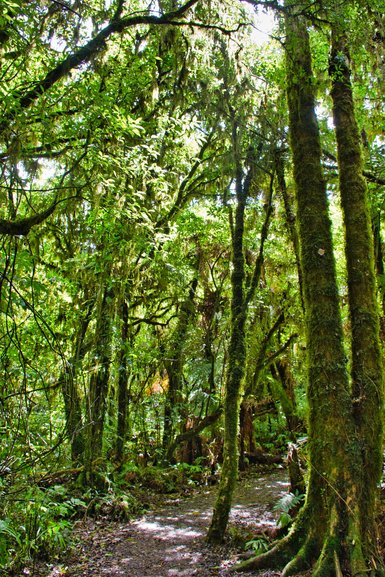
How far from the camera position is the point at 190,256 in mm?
15055

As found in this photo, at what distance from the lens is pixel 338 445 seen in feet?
16.1

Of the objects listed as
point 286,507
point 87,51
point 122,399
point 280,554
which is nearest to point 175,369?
point 122,399

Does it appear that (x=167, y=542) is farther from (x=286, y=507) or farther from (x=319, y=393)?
(x=319, y=393)

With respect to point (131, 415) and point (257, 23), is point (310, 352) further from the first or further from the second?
point (131, 415)

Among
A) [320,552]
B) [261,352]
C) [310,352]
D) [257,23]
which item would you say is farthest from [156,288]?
[320,552]

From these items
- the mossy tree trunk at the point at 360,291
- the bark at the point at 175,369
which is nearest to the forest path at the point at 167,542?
the mossy tree trunk at the point at 360,291

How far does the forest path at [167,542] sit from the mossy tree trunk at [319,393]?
1119 millimetres

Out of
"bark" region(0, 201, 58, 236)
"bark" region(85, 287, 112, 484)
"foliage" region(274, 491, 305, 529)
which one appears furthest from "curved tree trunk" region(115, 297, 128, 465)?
"bark" region(0, 201, 58, 236)

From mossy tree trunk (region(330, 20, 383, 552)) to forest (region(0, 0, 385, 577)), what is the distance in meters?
0.02

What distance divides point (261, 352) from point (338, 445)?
7534 millimetres

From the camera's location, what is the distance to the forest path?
609 cm

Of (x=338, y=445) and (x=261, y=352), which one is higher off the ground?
(x=261, y=352)

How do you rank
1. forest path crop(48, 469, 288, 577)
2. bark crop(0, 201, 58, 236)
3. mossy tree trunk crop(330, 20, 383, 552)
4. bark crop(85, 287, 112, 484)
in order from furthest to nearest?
bark crop(85, 287, 112, 484), forest path crop(48, 469, 288, 577), mossy tree trunk crop(330, 20, 383, 552), bark crop(0, 201, 58, 236)

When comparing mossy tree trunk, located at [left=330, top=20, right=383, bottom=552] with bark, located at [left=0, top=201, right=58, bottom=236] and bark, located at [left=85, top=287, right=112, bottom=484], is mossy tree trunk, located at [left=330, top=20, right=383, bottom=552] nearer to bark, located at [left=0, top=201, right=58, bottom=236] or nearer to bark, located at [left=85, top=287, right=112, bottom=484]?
bark, located at [left=0, top=201, right=58, bottom=236]
